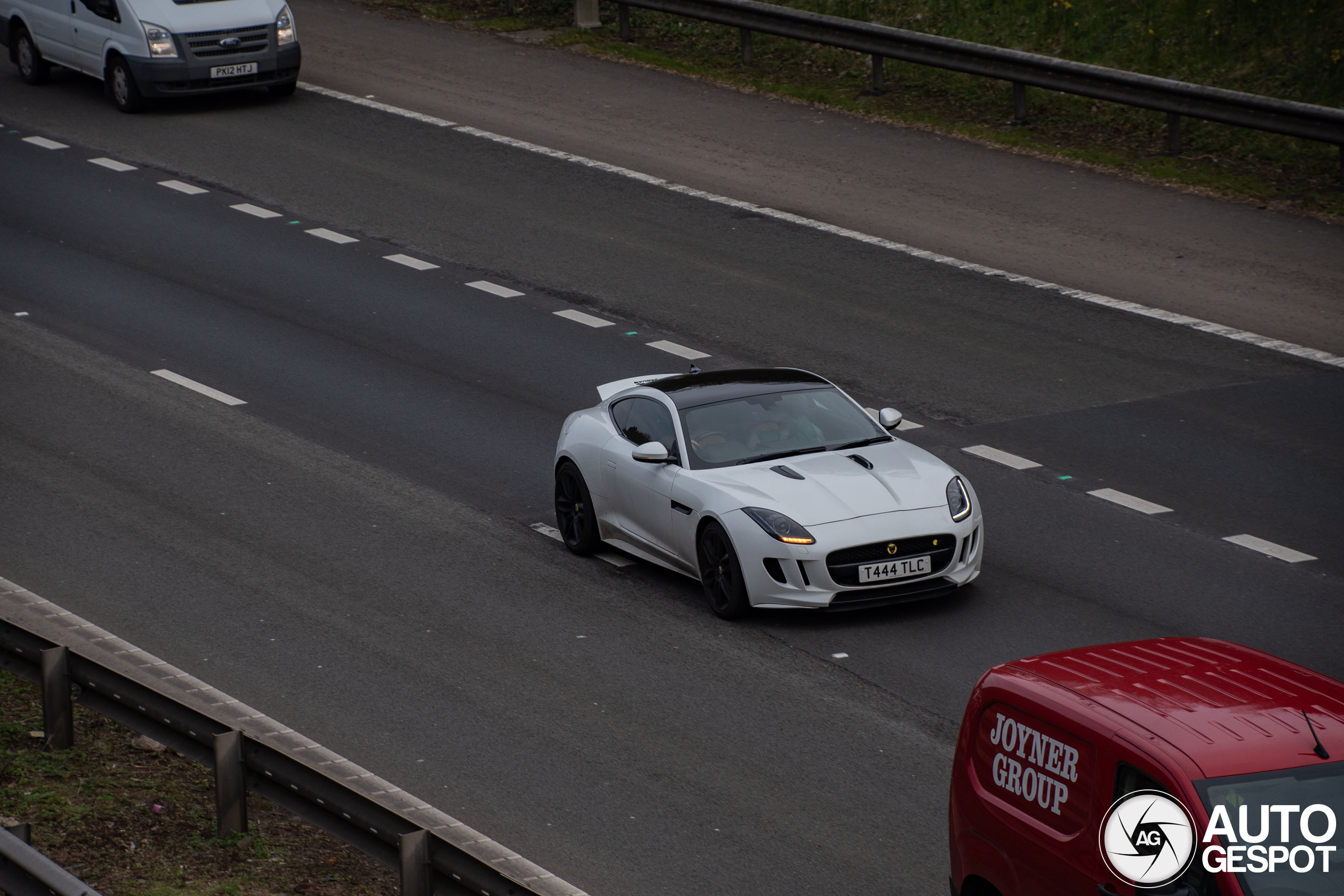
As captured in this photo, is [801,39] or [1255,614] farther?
[801,39]

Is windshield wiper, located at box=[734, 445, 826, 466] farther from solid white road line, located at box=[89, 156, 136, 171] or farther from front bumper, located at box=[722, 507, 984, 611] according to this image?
solid white road line, located at box=[89, 156, 136, 171]

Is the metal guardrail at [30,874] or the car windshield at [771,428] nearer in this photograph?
the metal guardrail at [30,874]

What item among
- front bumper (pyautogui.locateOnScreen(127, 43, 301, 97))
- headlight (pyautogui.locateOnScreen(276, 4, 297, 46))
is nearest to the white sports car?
front bumper (pyautogui.locateOnScreen(127, 43, 301, 97))

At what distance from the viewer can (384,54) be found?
92.1 feet

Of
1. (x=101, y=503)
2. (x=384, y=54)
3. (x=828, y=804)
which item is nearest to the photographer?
(x=828, y=804)

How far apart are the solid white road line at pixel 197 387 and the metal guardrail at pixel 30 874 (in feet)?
29.9

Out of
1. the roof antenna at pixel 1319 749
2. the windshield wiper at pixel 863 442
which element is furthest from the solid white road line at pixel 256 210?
the roof antenna at pixel 1319 749

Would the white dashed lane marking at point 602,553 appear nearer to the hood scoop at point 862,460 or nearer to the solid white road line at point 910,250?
the hood scoop at point 862,460

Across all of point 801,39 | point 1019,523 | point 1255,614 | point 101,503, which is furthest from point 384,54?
point 1255,614

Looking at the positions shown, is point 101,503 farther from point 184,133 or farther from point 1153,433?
point 184,133

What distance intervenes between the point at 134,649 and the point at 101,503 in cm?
284

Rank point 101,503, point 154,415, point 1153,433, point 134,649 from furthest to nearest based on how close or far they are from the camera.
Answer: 1. point 154,415
2. point 1153,433
3. point 101,503
4. point 134,649

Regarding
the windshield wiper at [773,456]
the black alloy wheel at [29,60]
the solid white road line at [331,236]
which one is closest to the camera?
the windshield wiper at [773,456]

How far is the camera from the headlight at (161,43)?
2462cm
